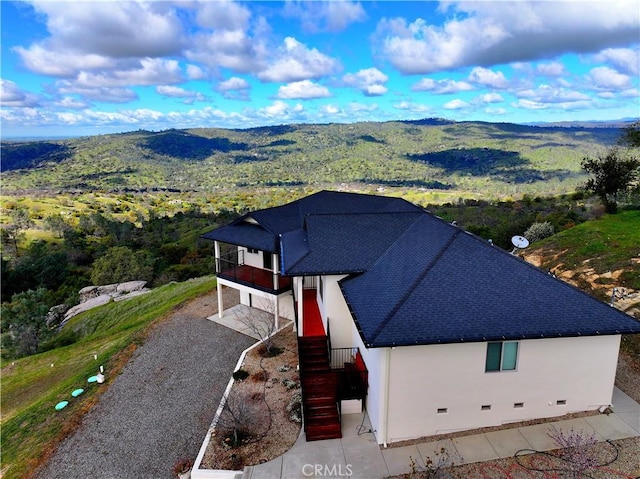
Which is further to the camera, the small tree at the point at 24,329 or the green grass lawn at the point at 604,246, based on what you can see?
the small tree at the point at 24,329

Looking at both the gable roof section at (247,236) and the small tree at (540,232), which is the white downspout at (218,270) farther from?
the small tree at (540,232)

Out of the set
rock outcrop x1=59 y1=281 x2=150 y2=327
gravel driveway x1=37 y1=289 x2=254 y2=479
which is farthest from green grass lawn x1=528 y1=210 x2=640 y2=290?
rock outcrop x1=59 y1=281 x2=150 y2=327

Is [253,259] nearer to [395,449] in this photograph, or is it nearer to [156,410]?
[156,410]

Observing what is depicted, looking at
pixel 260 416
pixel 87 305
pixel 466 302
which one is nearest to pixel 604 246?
pixel 466 302

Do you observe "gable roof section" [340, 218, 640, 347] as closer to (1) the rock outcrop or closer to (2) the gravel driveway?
(2) the gravel driveway

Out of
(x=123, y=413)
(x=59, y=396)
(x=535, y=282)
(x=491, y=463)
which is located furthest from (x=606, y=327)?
(x=59, y=396)

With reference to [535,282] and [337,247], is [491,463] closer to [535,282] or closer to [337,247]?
[535,282]

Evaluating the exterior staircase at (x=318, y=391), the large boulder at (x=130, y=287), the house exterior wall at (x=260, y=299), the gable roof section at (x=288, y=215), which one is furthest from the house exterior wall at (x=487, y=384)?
the large boulder at (x=130, y=287)
